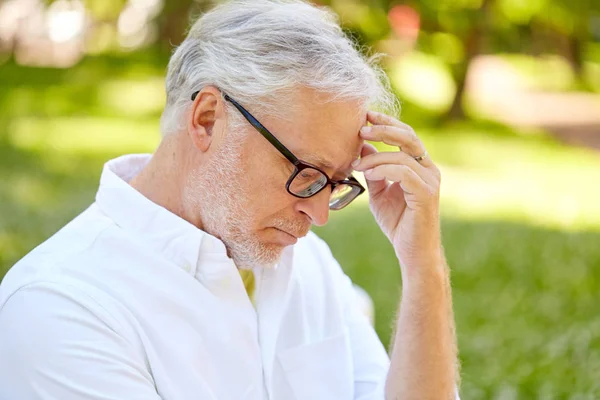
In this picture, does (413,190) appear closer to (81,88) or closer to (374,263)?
(374,263)

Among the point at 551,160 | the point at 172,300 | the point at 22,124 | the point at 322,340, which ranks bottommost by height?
the point at 551,160

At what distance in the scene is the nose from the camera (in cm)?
207

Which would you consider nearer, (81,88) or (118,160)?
(118,160)

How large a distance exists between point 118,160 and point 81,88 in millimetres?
13432

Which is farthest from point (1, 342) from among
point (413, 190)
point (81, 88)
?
point (81, 88)

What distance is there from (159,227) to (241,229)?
19cm

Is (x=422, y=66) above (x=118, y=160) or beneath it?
beneath

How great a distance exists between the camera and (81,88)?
15117 mm

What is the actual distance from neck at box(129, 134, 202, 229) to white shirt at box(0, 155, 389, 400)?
69 millimetres

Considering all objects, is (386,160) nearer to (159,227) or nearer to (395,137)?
(395,137)

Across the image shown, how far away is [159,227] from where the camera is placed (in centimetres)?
200

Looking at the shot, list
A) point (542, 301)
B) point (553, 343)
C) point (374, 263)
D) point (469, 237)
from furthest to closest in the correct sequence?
point (469, 237)
point (374, 263)
point (542, 301)
point (553, 343)

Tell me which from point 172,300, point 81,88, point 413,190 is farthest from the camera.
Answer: point 81,88

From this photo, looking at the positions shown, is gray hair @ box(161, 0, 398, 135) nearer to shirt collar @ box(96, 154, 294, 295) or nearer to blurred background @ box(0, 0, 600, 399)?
shirt collar @ box(96, 154, 294, 295)
